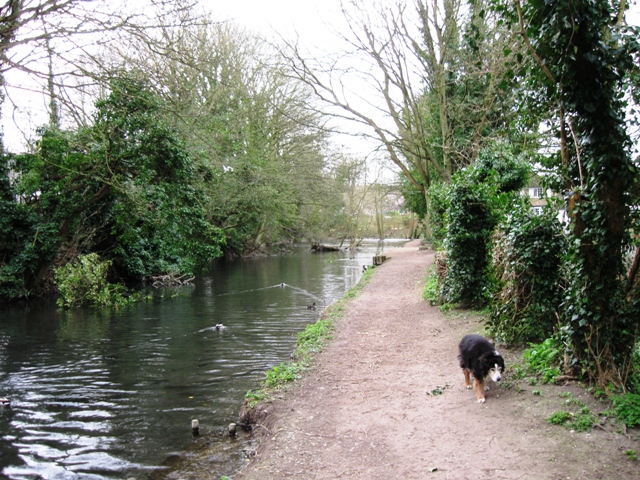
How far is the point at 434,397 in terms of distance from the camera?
6.51 m

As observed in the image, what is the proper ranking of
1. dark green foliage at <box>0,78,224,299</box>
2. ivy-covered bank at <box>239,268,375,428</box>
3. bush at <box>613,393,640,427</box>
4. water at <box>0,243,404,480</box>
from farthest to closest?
dark green foliage at <box>0,78,224,299</box>
ivy-covered bank at <box>239,268,375,428</box>
water at <box>0,243,404,480</box>
bush at <box>613,393,640,427</box>

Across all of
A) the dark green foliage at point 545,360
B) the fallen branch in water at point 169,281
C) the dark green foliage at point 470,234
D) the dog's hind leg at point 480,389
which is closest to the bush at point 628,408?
the dark green foliage at point 545,360

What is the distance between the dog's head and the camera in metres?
5.99

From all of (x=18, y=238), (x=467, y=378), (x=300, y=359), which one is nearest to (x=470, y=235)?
(x=300, y=359)

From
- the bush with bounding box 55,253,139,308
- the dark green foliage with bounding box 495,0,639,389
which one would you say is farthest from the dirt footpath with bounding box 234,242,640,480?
the bush with bounding box 55,253,139,308

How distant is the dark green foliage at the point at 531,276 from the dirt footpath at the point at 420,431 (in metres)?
0.54

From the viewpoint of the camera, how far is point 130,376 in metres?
10.0

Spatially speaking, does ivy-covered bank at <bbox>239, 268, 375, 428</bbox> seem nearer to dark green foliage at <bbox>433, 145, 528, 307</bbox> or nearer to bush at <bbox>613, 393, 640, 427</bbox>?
dark green foliage at <bbox>433, 145, 528, 307</bbox>

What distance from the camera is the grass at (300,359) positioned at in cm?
751

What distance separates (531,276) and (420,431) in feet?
10.4

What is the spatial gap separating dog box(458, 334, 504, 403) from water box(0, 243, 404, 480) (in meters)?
3.05

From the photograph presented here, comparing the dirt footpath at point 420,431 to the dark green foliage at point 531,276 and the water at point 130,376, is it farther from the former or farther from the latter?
the water at point 130,376

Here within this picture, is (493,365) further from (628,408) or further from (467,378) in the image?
(628,408)

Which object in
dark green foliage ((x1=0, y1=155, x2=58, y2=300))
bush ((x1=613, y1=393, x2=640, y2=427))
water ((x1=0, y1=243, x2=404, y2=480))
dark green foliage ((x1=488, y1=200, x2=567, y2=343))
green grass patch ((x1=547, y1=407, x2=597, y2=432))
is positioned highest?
dark green foliage ((x1=0, y1=155, x2=58, y2=300))
